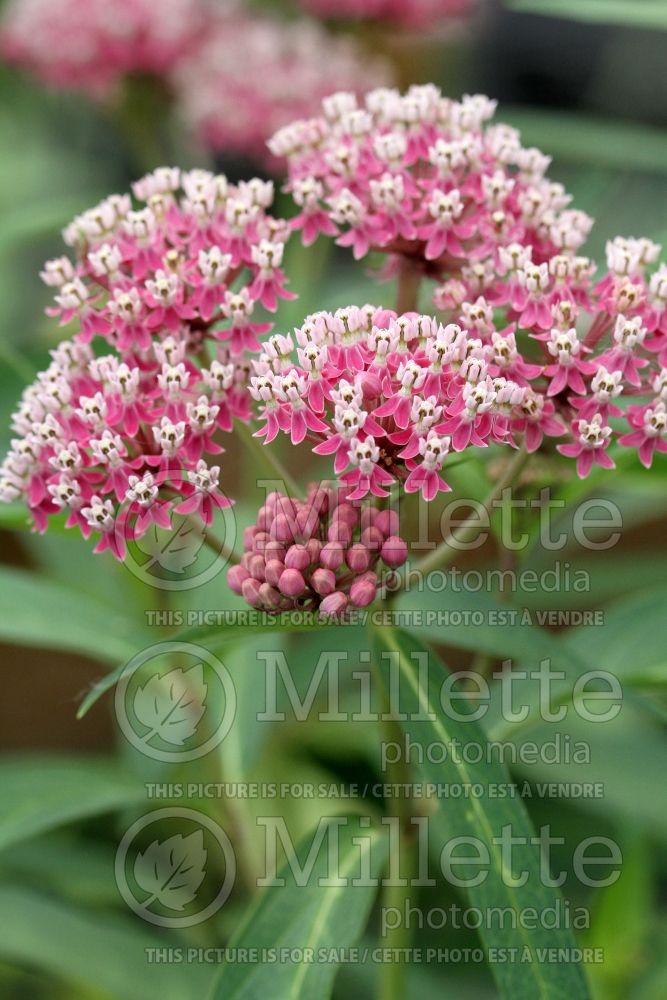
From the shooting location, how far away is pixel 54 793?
1.45 metres

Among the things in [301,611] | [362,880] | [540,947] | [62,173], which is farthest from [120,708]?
[62,173]

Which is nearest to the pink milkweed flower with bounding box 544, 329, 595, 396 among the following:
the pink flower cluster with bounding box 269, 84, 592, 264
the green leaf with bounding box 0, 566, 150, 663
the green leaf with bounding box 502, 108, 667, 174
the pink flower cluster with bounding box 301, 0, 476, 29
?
the pink flower cluster with bounding box 269, 84, 592, 264

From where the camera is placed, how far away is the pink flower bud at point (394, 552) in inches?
38.6

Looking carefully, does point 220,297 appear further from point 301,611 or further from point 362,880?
point 362,880

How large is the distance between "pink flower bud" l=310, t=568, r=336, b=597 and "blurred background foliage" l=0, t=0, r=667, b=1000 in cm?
11

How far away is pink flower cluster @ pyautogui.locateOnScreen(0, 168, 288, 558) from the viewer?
101 centimetres

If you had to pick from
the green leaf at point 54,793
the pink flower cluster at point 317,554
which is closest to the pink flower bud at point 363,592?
the pink flower cluster at point 317,554

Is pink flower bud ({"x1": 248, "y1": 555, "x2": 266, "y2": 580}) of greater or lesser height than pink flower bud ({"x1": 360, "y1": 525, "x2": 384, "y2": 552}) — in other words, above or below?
below

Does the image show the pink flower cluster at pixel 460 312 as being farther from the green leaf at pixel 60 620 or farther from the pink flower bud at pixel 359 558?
the green leaf at pixel 60 620

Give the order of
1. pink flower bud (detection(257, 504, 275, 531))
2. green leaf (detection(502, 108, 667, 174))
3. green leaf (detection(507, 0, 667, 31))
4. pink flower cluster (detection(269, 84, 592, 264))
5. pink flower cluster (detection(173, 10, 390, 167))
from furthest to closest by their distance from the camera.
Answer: pink flower cluster (detection(173, 10, 390, 167)), green leaf (detection(502, 108, 667, 174)), green leaf (detection(507, 0, 667, 31)), pink flower cluster (detection(269, 84, 592, 264)), pink flower bud (detection(257, 504, 275, 531))

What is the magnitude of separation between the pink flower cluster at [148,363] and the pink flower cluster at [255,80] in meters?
1.12

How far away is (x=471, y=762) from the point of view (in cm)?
97

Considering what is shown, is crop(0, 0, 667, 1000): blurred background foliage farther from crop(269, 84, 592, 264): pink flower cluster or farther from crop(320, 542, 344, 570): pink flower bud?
crop(269, 84, 592, 264): pink flower cluster

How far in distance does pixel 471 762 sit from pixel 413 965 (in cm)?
89
